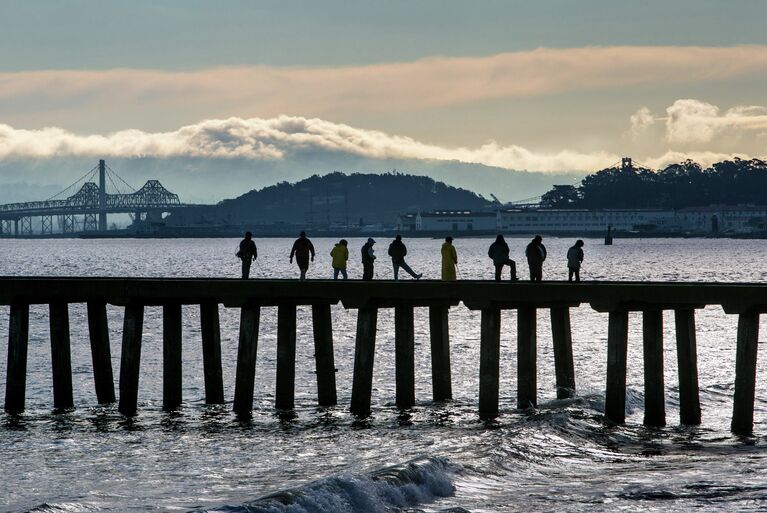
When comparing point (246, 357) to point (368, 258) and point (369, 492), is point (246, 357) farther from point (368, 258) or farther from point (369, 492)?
point (369, 492)

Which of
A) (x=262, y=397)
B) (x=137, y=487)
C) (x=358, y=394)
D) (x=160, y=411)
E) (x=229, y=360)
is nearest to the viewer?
(x=137, y=487)

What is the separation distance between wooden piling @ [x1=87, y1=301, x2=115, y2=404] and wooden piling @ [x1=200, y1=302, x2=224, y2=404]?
207cm

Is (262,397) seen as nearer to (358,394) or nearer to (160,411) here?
(160,411)

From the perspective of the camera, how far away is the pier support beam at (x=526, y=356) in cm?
2652

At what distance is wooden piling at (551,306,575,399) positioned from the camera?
29.2m

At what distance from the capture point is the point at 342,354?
46156 mm

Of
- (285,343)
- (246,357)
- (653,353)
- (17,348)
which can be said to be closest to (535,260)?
(653,353)

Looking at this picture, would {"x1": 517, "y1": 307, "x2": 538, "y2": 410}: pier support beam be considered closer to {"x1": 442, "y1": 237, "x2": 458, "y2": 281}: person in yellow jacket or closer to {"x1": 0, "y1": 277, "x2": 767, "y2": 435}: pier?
{"x1": 0, "y1": 277, "x2": 767, "y2": 435}: pier

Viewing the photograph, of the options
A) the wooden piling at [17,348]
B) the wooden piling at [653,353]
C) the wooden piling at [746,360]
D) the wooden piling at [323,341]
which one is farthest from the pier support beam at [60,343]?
the wooden piling at [746,360]

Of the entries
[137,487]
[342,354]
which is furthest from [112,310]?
[137,487]

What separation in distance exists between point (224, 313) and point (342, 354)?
23.1 metres

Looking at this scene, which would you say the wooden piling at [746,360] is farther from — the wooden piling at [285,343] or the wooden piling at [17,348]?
the wooden piling at [17,348]

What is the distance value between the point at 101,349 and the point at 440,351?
737cm

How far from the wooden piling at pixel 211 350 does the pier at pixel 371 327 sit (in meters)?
0.03
